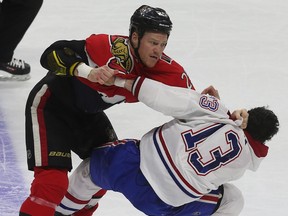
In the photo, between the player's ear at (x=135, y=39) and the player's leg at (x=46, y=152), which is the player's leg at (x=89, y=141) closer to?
the player's leg at (x=46, y=152)

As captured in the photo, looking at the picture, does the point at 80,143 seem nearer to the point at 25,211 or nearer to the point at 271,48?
the point at 25,211

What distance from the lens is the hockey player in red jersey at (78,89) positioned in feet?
9.22

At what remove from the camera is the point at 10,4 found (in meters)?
4.51

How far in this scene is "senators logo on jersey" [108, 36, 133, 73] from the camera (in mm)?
2840

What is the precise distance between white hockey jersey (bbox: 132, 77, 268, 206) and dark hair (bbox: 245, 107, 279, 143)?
0.12 feet

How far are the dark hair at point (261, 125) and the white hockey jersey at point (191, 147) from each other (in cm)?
4

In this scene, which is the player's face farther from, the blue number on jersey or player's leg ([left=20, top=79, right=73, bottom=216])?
player's leg ([left=20, top=79, right=73, bottom=216])

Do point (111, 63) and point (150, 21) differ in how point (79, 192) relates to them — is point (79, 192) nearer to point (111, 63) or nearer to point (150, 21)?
point (111, 63)

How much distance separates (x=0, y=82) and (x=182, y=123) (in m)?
2.23

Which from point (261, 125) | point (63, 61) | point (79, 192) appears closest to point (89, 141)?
point (79, 192)

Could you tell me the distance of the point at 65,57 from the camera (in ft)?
9.43

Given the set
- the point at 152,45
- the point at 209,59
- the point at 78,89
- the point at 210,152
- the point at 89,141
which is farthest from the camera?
the point at 209,59

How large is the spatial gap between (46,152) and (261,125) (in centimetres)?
76

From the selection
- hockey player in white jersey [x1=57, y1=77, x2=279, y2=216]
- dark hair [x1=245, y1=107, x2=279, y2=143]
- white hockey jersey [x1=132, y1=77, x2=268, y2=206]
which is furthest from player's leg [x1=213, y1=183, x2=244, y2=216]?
dark hair [x1=245, y1=107, x2=279, y2=143]
